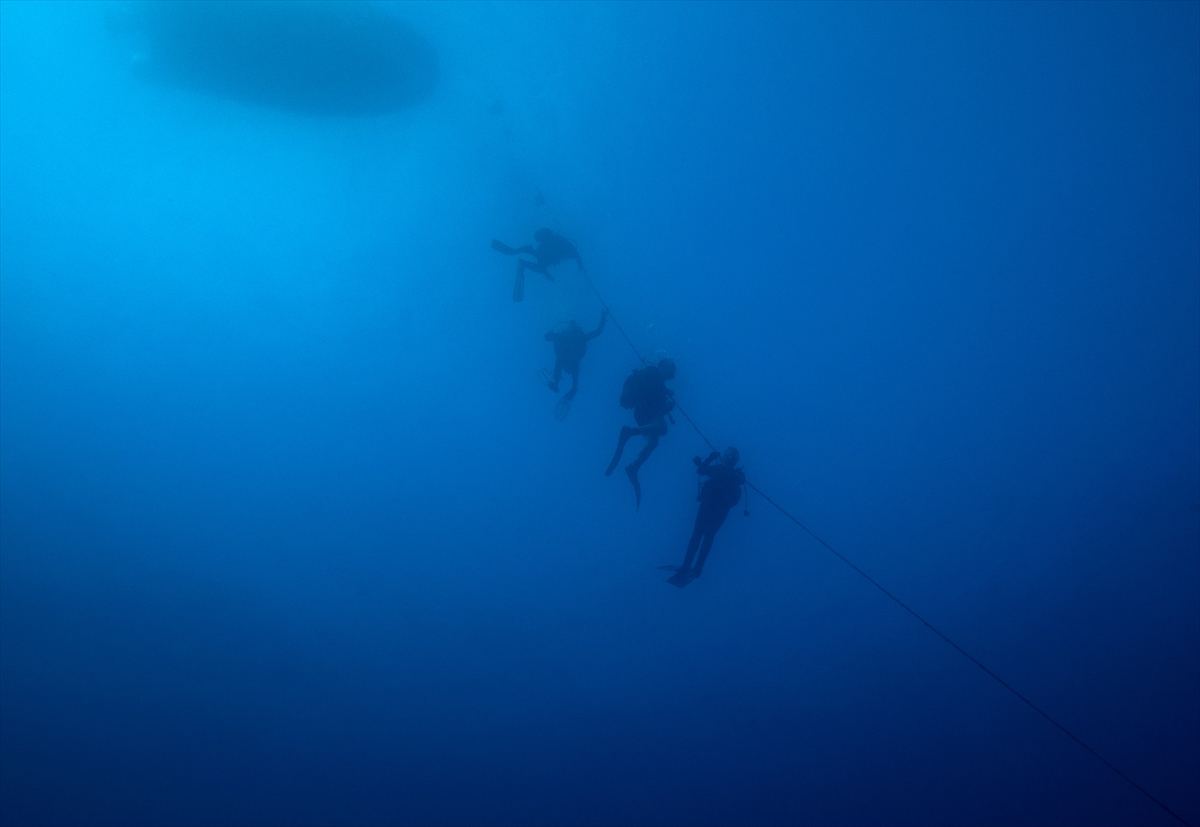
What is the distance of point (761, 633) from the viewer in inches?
605

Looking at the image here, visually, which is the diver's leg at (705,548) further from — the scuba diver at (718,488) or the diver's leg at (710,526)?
the scuba diver at (718,488)

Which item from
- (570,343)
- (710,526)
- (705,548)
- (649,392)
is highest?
(570,343)

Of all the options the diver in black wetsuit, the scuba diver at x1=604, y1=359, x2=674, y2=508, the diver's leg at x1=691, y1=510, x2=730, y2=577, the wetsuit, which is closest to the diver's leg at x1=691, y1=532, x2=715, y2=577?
the diver's leg at x1=691, y1=510, x2=730, y2=577

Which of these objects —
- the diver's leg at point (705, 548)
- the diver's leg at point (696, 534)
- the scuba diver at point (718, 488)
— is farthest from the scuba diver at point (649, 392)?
the diver's leg at point (705, 548)

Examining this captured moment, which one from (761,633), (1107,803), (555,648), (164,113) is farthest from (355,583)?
(1107,803)

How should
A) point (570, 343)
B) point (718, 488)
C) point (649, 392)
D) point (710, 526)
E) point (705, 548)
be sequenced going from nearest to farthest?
1. point (649, 392)
2. point (718, 488)
3. point (710, 526)
4. point (705, 548)
5. point (570, 343)

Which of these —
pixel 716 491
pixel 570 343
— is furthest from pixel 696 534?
pixel 570 343

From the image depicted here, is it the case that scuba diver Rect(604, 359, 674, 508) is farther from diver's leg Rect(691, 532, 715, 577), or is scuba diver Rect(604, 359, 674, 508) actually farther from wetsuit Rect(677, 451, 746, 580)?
diver's leg Rect(691, 532, 715, 577)

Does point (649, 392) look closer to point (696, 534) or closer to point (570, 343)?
point (570, 343)

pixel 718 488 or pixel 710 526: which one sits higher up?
pixel 718 488

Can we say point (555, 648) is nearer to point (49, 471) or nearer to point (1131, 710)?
point (49, 471)

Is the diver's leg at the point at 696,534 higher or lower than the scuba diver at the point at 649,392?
lower

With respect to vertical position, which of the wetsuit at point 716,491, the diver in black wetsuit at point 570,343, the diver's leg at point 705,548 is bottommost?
the diver's leg at point 705,548

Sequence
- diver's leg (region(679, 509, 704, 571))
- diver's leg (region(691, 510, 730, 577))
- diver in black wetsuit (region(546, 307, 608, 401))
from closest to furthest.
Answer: diver's leg (region(691, 510, 730, 577)) < diver's leg (region(679, 509, 704, 571)) < diver in black wetsuit (region(546, 307, 608, 401))
